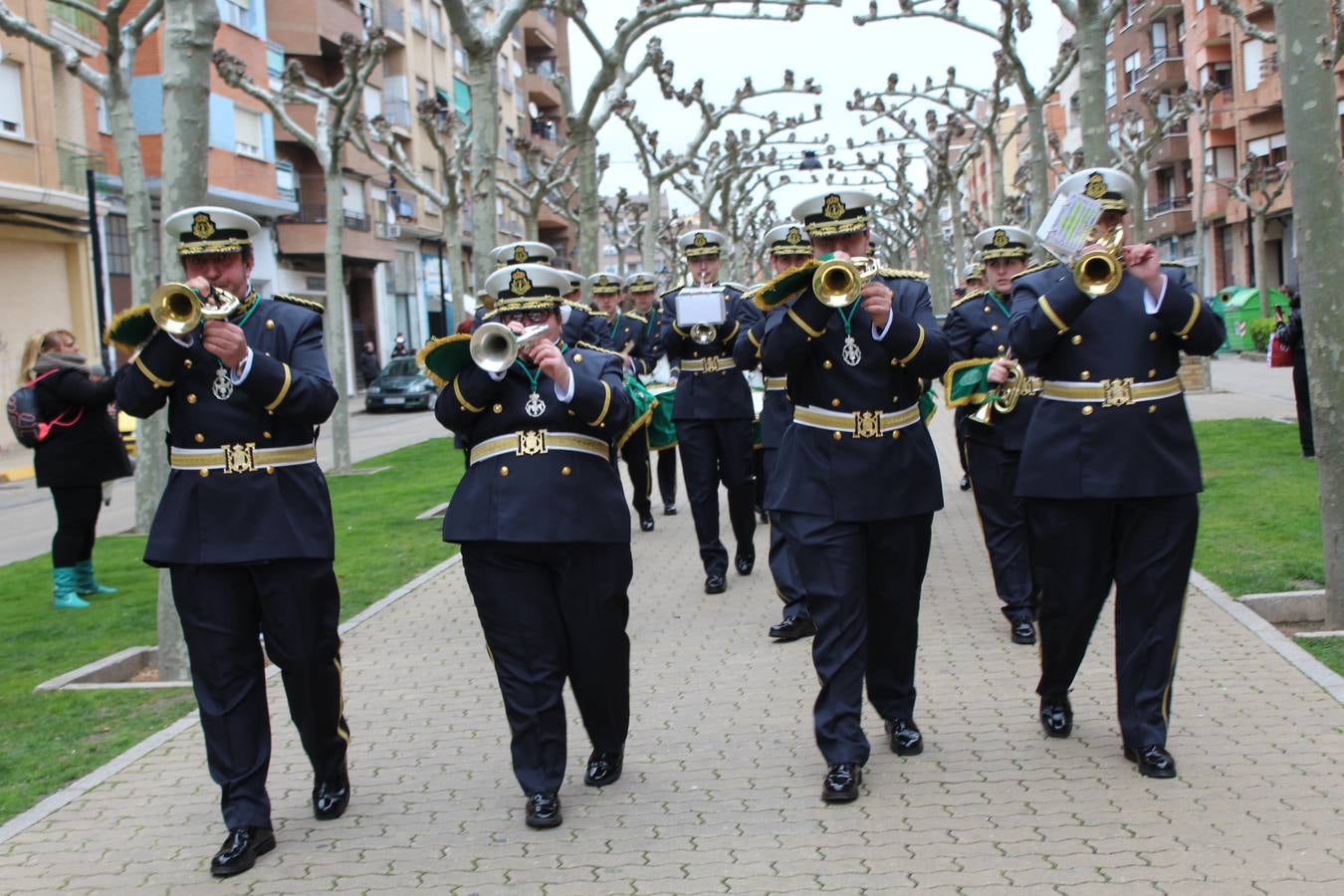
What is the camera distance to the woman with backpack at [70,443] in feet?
35.3

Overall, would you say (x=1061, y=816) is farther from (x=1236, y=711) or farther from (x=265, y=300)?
(x=265, y=300)

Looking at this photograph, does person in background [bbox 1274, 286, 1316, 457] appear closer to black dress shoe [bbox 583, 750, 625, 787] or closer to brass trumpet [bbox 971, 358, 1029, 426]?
brass trumpet [bbox 971, 358, 1029, 426]

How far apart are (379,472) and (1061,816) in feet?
58.8

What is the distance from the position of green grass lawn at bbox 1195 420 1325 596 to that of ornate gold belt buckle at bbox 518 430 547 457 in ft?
15.6

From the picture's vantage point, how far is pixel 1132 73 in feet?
212

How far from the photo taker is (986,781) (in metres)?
5.71

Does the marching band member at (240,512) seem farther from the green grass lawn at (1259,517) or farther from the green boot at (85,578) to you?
the green boot at (85,578)

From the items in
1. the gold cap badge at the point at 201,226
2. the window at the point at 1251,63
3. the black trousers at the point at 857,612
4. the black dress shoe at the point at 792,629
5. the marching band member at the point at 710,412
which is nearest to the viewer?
the gold cap badge at the point at 201,226

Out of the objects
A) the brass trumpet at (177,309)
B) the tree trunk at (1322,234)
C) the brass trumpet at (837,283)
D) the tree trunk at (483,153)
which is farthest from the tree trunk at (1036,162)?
the brass trumpet at (177,309)

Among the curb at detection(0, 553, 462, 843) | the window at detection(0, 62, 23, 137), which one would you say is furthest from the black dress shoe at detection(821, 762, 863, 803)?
the window at detection(0, 62, 23, 137)

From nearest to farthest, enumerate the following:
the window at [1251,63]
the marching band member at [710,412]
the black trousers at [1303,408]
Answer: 1. the marching band member at [710,412]
2. the black trousers at [1303,408]
3. the window at [1251,63]

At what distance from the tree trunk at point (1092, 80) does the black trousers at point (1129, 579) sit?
8.43 meters

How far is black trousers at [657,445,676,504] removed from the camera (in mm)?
15008

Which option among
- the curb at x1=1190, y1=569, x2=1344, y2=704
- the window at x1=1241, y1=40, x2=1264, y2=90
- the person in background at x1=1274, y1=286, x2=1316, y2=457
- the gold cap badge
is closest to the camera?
the gold cap badge
